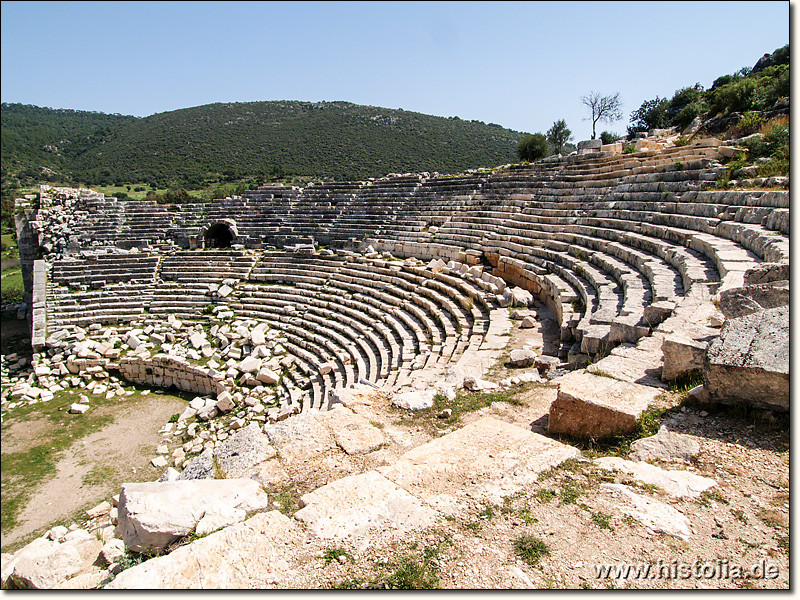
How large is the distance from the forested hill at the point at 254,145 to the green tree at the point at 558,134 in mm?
12166

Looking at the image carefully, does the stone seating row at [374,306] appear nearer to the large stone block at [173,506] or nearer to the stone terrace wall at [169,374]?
the stone terrace wall at [169,374]

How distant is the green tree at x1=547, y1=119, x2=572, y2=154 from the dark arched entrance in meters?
22.9

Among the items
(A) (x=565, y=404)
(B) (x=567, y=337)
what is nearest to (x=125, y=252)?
(B) (x=567, y=337)

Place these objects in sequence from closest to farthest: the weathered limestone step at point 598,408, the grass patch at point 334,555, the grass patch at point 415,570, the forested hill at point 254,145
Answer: the grass patch at point 415,570 → the grass patch at point 334,555 → the weathered limestone step at point 598,408 → the forested hill at point 254,145

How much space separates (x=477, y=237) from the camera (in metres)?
14.5

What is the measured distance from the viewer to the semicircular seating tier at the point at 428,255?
Result: 7.93m

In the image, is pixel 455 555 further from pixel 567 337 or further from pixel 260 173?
pixel 260 173

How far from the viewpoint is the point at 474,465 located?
11.1 feet

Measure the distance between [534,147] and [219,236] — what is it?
18.4m

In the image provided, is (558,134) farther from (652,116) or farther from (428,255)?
(428,255)

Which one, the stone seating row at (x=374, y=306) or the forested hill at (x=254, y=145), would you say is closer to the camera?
the stone seating row at (x=374, y=306)

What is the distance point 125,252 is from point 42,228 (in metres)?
3.80

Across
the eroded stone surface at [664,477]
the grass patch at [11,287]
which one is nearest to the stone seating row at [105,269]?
the grass patch at [11,287]

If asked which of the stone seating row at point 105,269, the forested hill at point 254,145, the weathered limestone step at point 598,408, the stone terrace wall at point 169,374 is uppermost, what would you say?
the forested hill at point 254,145
